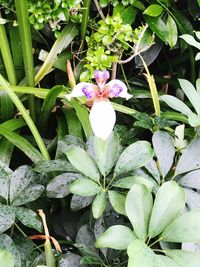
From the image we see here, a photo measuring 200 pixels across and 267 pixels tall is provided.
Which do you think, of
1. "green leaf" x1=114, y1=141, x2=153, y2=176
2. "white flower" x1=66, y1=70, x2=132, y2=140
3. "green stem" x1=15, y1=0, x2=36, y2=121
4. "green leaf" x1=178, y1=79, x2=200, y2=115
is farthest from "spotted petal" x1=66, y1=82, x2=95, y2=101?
"green stem" x1=15, y1=0, x2=36, y2=121

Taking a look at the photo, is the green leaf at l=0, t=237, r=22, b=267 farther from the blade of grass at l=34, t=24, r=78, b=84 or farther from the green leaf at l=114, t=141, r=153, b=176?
the blade of grass at l=34, t=24, r=78, b=84

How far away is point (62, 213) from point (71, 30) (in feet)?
1.83

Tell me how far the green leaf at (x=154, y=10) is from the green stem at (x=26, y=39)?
32cm

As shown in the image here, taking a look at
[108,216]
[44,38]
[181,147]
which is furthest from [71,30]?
[108,216]

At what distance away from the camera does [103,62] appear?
1.10 m

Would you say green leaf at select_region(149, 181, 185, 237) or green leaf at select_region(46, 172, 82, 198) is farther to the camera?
green leaf at select_region(46, 172, 82, 198)

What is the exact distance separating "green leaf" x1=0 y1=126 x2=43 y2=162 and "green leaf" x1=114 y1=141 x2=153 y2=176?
27 cm

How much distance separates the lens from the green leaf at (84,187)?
684 mm

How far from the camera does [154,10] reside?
116 centimetres

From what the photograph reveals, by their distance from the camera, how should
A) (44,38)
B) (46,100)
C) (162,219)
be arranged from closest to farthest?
(162,219)
(46,100)
(44,38)

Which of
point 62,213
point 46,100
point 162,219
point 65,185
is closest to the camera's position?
point 162,219

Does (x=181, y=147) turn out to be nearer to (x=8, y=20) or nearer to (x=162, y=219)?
(x=162, y=219)

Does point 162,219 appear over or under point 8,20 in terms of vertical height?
under

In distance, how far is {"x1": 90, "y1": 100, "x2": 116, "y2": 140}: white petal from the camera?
684 mm
